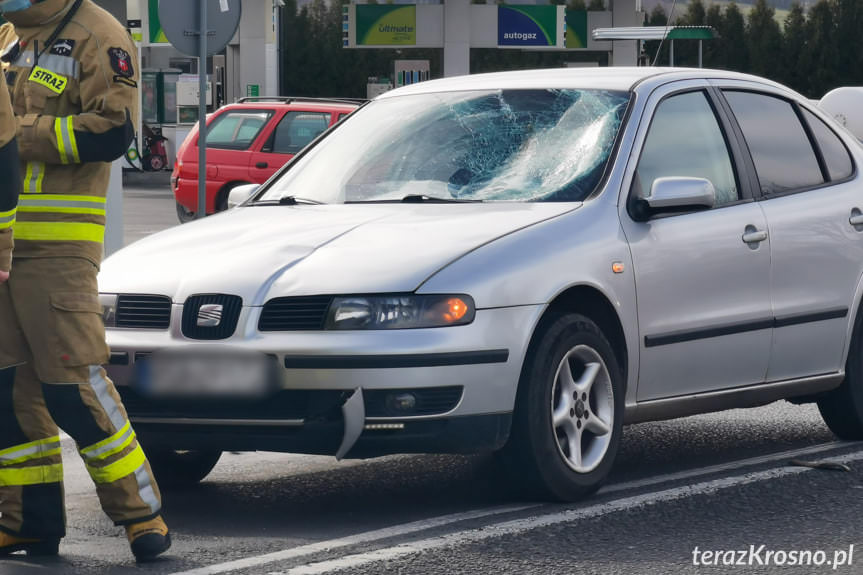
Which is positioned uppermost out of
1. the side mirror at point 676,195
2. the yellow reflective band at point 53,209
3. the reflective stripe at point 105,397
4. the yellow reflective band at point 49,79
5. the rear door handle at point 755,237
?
the yellow reflective band at point 49,79

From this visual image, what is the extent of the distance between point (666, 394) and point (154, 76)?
3333 cm

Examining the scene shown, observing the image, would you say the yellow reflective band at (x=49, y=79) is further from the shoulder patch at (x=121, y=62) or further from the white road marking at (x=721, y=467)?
the white road marking at (x=721, y=467)

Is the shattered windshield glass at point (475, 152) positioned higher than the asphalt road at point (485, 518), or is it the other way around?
the shattered windshield glass at point (475, 152)

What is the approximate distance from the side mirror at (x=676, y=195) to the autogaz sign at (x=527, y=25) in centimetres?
3925

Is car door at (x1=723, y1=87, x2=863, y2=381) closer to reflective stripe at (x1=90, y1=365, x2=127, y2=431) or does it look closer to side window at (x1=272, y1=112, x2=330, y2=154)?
reflective stripe at (x1=90, y1=365, x2=127, y2=431)

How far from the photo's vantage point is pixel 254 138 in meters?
20.1

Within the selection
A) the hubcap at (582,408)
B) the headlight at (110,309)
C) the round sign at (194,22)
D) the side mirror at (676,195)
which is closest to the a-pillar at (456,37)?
the round sign at (194,22)

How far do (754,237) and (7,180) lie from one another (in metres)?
3.08

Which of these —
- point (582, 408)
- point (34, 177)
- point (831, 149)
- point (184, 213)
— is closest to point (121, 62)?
point (34, 177)

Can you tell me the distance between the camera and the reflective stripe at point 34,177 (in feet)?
16.4

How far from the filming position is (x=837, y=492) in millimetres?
6160

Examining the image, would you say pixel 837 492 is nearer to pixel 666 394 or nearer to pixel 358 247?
pixel 666 394

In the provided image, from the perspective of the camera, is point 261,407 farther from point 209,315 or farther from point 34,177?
point 34,177

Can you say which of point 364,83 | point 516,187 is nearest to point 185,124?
point 516,187
